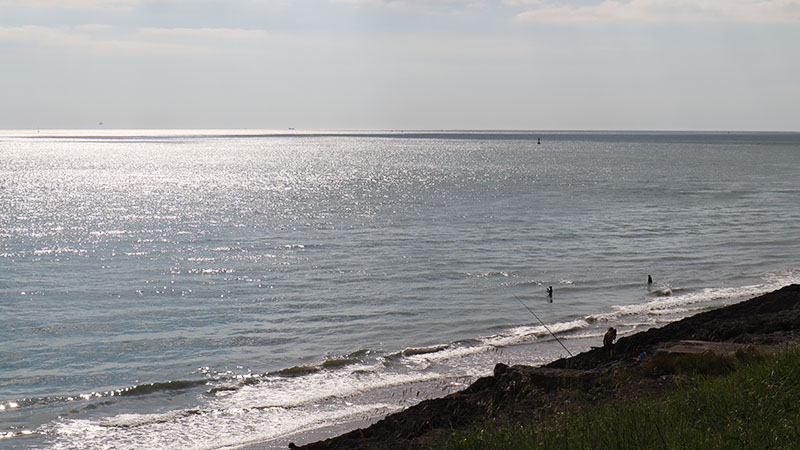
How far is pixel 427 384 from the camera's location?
15812mm

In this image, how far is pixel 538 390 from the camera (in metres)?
10.9

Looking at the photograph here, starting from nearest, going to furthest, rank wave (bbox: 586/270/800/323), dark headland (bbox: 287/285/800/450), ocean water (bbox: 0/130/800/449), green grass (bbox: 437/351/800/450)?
green grass (bbox: 437/351/800/450) < dark headland (bbox: 287/285/800/450) < ocean water (bbox: 0/130/800/449) < wave (bbox: 586/270/800/323)

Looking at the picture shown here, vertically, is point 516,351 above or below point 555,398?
below

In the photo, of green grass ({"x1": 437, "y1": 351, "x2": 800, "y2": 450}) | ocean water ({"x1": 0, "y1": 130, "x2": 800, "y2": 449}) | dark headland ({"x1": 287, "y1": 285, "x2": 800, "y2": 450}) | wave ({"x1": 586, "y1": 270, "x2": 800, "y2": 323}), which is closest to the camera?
green grass ({"x1": 437, "y1": 351, "x2": 800, "y2": 450})

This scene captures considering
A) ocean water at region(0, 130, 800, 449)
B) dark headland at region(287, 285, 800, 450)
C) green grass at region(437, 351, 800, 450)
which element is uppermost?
green grass at region(437, 351, 800, 450)

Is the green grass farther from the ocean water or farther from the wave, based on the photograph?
the wave

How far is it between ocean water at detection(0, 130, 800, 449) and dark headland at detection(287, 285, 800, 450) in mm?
2983

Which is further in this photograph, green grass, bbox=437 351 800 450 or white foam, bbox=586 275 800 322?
white foam, bbox=586 275 800 322

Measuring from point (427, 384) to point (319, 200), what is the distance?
51.8m

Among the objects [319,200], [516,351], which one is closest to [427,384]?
[516,351]

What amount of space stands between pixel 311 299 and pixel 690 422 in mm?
18039

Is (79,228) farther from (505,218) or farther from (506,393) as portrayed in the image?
(506,393)

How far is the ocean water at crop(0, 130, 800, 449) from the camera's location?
15000mm

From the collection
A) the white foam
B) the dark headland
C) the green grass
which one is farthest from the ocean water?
the green grass
